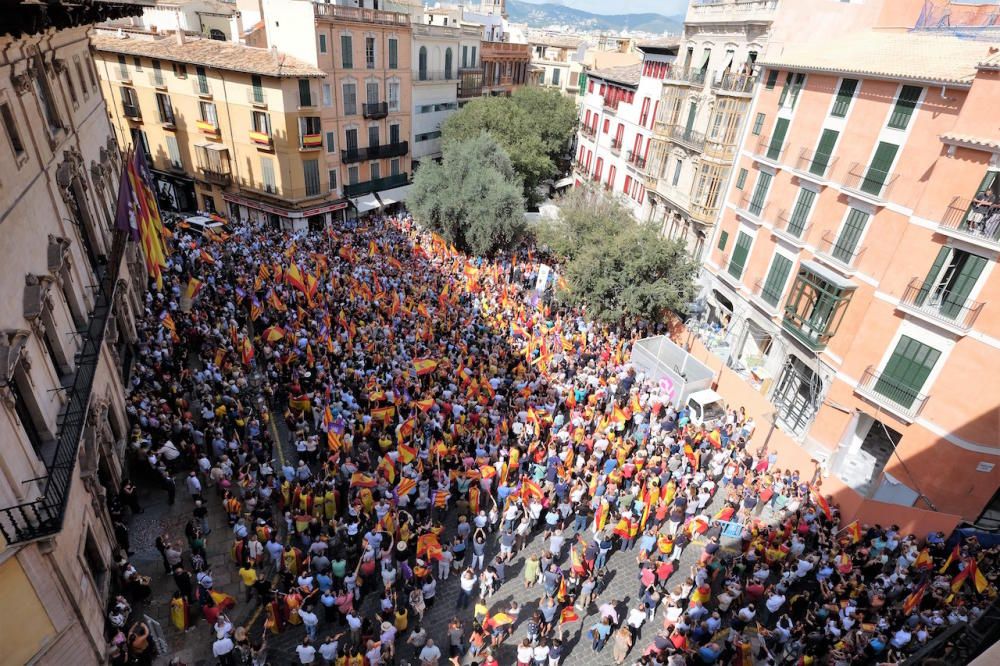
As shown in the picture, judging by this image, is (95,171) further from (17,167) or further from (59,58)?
(17,167)

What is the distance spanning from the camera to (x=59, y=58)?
16688 millimetres

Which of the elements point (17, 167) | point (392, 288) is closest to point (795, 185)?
point (392, 288)

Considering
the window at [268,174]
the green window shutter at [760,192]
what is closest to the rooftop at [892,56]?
the green window shutter at [760,192]

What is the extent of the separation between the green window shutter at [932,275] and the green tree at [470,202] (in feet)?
69.1

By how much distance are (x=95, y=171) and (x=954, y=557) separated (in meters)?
29.5

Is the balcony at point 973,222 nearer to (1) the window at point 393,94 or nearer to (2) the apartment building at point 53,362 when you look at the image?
(2) the apartment building at point 53,362

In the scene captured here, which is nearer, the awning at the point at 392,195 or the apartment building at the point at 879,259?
the apartment building at the point at 879,259

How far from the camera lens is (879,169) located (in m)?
20.8

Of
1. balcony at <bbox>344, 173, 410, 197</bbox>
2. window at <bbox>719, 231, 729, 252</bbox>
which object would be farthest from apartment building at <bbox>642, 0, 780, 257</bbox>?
balcony at <bbox>344, 173, 410, 197</bbox>

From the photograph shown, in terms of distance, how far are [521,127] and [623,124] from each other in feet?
26.7

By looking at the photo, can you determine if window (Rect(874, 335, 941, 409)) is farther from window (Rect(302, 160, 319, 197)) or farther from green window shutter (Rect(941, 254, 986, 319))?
window (Rect(302, 160, 319, 197))

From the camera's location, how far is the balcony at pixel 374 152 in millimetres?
39509

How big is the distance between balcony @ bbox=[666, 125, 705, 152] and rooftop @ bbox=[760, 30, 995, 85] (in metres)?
5.25

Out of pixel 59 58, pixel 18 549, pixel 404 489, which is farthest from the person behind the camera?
pixel 59 58
